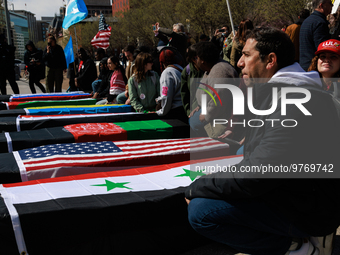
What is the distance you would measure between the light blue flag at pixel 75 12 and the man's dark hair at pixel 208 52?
20.5 ft

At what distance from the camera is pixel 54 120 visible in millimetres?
4785

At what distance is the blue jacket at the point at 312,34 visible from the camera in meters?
4.16

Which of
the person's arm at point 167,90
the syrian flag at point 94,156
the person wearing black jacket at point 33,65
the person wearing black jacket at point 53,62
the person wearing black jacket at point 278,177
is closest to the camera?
the person wearing black jacket at point 278,177

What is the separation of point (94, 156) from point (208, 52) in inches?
72.0

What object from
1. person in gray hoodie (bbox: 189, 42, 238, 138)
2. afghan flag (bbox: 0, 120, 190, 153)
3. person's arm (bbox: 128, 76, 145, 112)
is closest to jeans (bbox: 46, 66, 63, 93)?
person's arm (bbox: 128, 76, 145, 112)

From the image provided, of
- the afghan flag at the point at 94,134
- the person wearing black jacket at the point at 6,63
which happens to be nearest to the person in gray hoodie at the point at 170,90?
the afghan flag at the point at 94,134

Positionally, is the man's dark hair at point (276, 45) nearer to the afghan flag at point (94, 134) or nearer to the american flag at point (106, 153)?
the american flag at point (106, 153)

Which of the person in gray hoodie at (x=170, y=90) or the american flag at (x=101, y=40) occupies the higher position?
the american flag at (x=101, y=40)

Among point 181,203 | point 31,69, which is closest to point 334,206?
point 181,203

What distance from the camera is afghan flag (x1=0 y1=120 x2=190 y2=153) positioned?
3.73 meters

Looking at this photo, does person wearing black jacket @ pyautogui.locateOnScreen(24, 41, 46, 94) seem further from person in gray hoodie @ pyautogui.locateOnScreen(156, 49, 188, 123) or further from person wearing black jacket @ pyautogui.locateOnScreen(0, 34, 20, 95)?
person in gray hoodie @ pyautogui.locateOnScreen(156, 49, 188, 123)

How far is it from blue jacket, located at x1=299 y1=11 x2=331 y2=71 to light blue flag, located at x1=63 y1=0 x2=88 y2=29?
22.0 ft

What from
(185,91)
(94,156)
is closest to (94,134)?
(94,156)

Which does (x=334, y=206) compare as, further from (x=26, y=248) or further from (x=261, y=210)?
(x=26, y=248)
